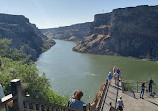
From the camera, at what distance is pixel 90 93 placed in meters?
28.6

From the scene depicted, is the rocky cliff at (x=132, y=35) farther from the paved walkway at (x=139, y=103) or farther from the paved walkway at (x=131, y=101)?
the paved walkway at (x=139, y=103)

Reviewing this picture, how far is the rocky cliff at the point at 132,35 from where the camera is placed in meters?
75.9

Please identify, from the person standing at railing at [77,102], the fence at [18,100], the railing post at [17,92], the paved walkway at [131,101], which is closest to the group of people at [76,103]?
the person standing at railing at [77,102]

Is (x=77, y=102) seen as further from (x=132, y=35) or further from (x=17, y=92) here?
(x=132, y=35)

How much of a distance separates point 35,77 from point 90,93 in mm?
14237

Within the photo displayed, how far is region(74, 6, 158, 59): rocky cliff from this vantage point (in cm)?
7594

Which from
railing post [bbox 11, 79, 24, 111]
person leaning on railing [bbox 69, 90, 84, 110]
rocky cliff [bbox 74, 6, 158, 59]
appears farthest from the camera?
rocky cliff [bbox 74, 6, 158, 59]

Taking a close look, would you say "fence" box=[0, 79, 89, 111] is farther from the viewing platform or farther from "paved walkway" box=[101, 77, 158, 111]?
"paved walkway" box=[101, 77, 158, 111]

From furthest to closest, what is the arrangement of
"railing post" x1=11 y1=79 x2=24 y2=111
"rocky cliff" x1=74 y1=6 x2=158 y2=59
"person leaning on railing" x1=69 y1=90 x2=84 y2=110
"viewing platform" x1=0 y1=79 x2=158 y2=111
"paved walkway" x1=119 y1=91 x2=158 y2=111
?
1. "rocky cliff" x1=74 y1=6 x2=158 y2=59
2. "paved walkway" x1=119 y1=91 x2=158 y2=111
3. "person leaning on railing" x1=69 y1=90 x2=84 y2=110
4. "viewing platform" x1=0 y1=79 x2=158 y2=111
5. "railing post" x1=11 y1=79 x2=24 y2=111

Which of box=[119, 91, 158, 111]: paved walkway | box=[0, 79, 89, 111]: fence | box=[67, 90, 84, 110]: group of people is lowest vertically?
box=[119, 91, 158, 111]: paved walkway

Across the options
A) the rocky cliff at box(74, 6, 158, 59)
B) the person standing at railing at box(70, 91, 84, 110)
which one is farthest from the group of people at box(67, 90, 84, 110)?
the rocky cliff at box(74, 6, 158, 59)

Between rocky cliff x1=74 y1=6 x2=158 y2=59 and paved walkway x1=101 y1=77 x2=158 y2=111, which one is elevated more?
rocky cliff x1=74 y1=6 x2=158 y2=59

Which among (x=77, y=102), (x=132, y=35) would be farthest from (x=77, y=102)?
(x=132, y=35)

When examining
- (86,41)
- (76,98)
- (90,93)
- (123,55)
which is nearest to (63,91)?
(90,93)
